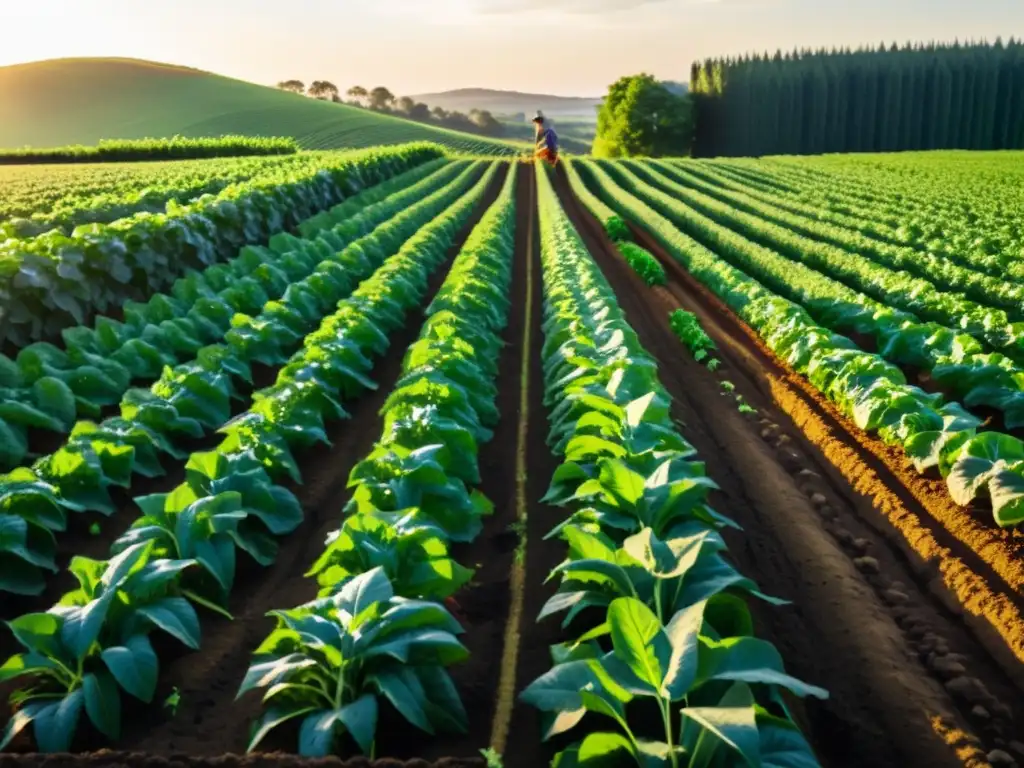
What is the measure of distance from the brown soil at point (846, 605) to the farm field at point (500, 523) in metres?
0.02

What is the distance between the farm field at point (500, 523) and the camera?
3.57 m

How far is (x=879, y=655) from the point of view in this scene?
14.4 ft

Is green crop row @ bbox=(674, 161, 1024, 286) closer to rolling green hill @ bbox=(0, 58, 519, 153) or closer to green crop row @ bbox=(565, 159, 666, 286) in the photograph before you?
green crop row @ bbox=(565, 159, 666, 286)

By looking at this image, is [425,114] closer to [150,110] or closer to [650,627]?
[150,110]

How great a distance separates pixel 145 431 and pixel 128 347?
7.94 ft

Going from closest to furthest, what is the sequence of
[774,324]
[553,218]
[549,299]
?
[774,324], [549,299], [553,218]

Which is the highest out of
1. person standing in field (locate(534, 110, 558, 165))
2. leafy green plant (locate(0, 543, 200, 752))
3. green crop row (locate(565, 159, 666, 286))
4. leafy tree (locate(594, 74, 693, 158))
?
leafy tree (locate(594, 74, 693, 158))

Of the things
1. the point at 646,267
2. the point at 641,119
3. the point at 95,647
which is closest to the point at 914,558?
the point at 95,647

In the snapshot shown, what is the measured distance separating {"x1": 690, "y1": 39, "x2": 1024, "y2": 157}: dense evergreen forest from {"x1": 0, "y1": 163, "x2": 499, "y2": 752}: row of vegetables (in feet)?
265

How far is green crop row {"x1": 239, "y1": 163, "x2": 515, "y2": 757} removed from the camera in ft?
11.4

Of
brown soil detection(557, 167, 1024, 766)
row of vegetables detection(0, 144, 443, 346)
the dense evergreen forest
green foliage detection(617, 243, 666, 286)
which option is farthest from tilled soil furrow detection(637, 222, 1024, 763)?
the dense evergreen forest

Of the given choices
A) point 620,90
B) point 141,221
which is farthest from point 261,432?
point 620,90

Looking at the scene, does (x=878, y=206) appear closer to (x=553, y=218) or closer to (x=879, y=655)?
(x=553, y=218)

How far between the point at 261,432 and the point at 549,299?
5843mm
